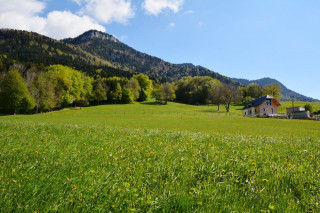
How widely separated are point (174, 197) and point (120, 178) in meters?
1.34

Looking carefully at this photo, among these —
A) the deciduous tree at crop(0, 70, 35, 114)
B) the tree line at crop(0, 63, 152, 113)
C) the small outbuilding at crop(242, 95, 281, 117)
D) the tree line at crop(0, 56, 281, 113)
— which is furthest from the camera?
the small outbuilding at crop(242, 95, 281, 117)

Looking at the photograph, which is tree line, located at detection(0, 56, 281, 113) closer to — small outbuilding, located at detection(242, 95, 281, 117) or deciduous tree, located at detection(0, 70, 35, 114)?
deciduous tree, located at detection(0, 70, 35, 114)

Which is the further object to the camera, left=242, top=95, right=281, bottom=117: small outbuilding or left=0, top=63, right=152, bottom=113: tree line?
left=242, top=95, right=281, bottom=117: small outbuilding

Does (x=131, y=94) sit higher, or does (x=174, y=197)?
(x=131, y=94)

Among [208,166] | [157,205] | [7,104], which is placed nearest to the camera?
[157,205]

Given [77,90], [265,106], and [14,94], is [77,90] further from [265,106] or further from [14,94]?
[265,106]

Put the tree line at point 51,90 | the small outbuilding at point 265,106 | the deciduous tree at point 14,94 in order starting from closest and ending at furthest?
the deciduous tree at point 14,94 < the tree line at point 51,90 < the small outbuilding at point 265,106

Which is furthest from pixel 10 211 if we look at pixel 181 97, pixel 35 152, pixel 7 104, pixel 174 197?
pixel 181 97

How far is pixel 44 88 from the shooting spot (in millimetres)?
59156

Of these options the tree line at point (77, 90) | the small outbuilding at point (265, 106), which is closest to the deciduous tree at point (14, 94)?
the tree line at point (77, 90)

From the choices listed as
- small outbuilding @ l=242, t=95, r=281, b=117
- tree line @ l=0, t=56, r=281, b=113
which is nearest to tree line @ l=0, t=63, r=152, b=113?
tree line @ l=0, t=56, r=281, b=113

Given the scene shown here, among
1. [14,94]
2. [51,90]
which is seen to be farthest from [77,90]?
[14,94]

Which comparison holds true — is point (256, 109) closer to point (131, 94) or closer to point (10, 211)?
point (131, 94)

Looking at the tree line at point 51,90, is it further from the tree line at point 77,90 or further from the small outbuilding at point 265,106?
the small outbuilding at point 265,106
